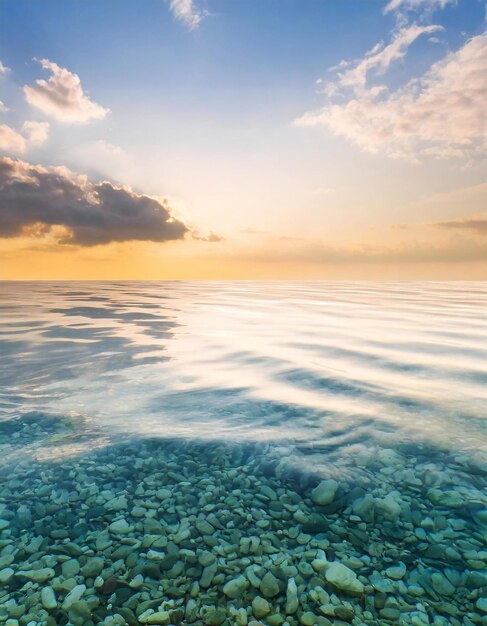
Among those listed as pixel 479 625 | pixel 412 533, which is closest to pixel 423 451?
pixel 412 533

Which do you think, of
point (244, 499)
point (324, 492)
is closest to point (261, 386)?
point (324, 492)

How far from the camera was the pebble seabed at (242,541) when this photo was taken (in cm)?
243

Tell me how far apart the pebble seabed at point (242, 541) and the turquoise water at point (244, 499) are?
0.01m

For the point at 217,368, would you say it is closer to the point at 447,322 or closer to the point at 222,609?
the point at 222,609

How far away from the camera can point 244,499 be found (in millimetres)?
3523

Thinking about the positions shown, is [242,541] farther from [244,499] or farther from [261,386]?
[261,386]

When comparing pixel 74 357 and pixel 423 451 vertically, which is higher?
pixel 423 451

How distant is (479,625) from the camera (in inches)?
90.6

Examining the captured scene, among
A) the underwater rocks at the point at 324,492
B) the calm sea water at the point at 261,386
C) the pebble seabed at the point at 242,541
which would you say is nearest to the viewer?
the pebble seabed at the point at 242,541

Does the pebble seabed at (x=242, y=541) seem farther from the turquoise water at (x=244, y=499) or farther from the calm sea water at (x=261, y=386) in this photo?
the calm sea water at (x=261, y=386)

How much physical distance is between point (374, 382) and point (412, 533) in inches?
175

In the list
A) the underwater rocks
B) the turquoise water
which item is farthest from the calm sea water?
the underwater rocks

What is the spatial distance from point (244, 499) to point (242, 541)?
0.55 metres

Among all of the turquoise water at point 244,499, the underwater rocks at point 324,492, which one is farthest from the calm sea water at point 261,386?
the underwater rocks at point 324,492
